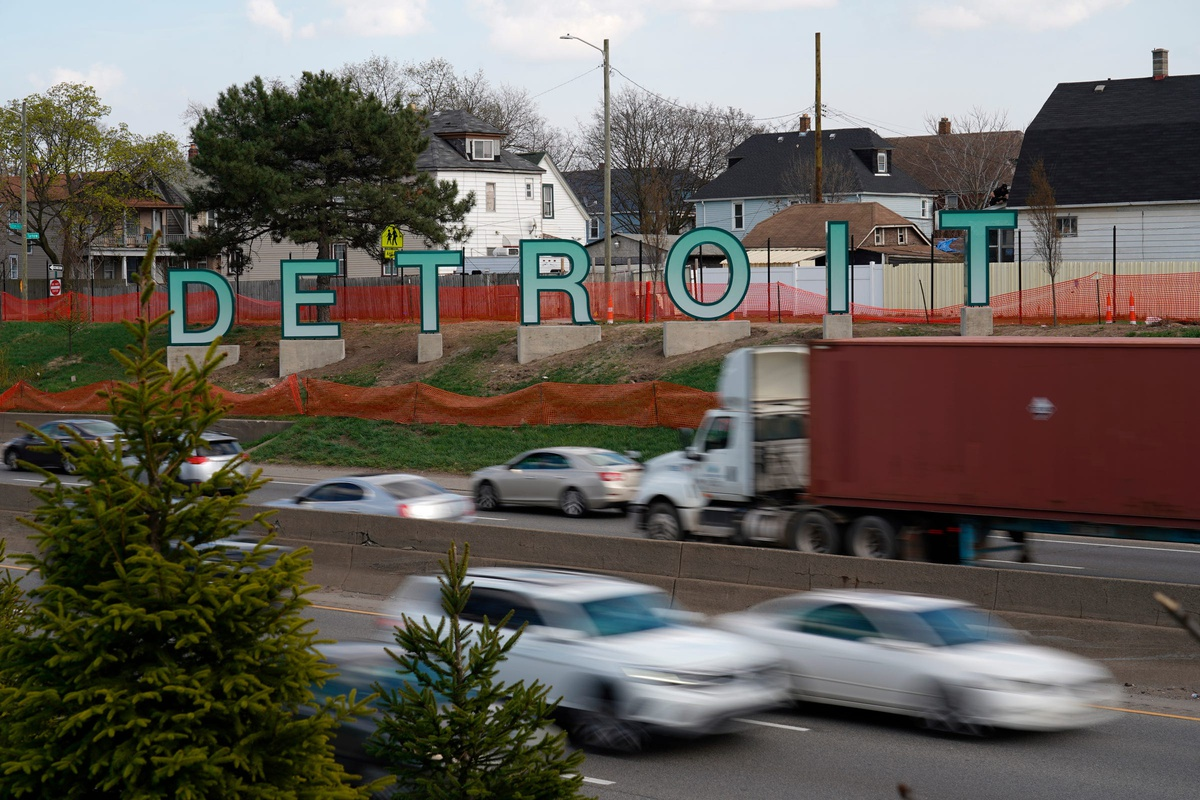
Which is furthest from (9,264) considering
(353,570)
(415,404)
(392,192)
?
(353,570)

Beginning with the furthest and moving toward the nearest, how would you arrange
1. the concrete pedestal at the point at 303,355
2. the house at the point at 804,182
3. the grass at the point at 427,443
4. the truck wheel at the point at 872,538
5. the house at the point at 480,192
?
the house at the point at 804,182 < the house at the point at 480,192 < the concrete pedestal at the point at 303,355 < the grass at the point at 427,443 < the truck wheel at the point at 872,538

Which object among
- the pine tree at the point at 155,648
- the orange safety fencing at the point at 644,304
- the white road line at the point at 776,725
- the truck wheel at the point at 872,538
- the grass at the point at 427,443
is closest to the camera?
the pine tree at the point at 155,648

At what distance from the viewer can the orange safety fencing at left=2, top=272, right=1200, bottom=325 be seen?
35.5 m

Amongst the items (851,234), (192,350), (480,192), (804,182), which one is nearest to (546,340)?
(192,350)

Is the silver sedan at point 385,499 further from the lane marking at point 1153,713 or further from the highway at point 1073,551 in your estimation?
the lane marking at point 1153,713

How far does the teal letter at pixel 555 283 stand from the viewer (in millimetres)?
39812

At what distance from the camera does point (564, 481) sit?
81.1 feet

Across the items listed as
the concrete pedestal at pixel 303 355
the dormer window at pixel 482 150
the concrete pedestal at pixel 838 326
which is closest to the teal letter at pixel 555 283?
the concrete pedestal at pixel 303 355

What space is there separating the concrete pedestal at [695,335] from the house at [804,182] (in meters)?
40.1

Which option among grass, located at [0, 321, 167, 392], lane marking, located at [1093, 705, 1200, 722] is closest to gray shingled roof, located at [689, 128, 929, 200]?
Answer: grass, located at [0, 321, 167, 392]

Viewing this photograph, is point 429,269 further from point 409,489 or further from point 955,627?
point 955,627

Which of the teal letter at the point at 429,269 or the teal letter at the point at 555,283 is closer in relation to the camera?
the teal letter at the point at 555,283

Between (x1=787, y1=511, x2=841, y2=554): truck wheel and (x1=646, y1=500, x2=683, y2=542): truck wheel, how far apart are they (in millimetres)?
2575

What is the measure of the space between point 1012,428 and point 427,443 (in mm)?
20336
